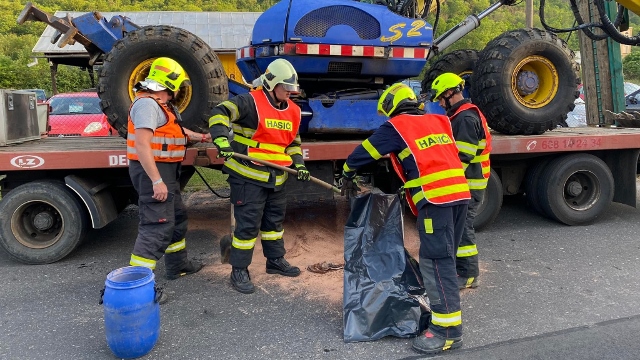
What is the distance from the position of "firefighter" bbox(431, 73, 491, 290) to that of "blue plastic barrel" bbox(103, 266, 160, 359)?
8.06 ft

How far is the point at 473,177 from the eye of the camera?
4.27 metres

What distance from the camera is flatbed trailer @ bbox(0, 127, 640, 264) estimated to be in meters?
4.79

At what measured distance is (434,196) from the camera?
10.8 feet

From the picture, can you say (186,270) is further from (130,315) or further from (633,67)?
(633,67)

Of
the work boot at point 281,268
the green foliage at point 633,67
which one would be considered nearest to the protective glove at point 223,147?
the work boot at point 281,268

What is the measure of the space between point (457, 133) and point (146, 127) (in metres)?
2.35

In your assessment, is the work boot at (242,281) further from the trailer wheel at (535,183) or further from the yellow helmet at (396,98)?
the trailer wheel at (535,183)

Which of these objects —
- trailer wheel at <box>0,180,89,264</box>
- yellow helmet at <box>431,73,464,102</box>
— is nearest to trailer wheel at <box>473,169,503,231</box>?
yellow helmet at <box>431,73,464,102</box>

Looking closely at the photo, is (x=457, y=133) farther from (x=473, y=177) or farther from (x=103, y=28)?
(x=103, y=28)

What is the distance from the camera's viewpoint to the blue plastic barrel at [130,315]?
3.08 m

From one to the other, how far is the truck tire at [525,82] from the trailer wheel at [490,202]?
1.98ft

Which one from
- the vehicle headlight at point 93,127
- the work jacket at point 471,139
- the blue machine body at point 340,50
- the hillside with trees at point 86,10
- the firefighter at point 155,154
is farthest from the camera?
the hillside with trees at point 86,10

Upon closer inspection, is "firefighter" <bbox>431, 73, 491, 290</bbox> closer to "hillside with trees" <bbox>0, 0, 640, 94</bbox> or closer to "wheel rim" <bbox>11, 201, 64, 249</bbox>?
"wheel rim" <bbox>11, 201, 64, 249</bbox>

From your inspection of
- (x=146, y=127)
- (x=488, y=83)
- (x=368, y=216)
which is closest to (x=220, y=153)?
(x=146, y=127)
